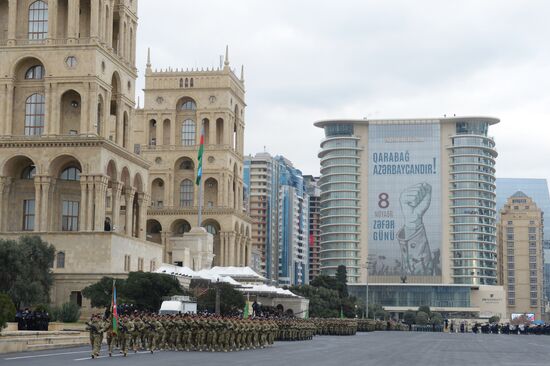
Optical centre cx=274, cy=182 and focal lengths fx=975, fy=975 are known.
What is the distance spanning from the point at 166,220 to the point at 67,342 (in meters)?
69.1

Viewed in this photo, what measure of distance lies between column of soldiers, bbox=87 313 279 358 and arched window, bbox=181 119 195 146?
70657 millimetres

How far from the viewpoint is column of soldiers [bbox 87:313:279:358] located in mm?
→ 39656

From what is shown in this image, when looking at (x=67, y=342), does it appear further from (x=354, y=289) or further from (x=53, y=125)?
(x=354, y=289)

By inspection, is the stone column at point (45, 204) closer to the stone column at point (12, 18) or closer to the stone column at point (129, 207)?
the stone column at point (129, 207)

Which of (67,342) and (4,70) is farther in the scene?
(4,70)

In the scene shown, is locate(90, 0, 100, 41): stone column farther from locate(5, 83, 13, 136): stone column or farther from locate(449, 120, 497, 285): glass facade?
locate(449, 120, 497, 285): glass facade

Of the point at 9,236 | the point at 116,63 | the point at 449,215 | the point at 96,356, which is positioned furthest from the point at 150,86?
the point at 449,215

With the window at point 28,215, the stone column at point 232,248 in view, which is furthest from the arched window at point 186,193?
the window at point 28,215

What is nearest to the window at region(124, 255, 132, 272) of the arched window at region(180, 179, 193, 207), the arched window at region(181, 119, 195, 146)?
the arched window at region(180, 179, 193, 207)

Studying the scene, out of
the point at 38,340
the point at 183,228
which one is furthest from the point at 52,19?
the point at 183,228

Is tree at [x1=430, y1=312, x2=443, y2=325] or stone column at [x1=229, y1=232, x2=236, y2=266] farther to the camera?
tree at [x1=430, y1=312, x2=443, y2=325]

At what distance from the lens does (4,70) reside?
240 feet

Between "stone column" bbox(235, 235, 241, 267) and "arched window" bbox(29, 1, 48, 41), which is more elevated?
"arched window" bbox(29, 1, 48, 41)

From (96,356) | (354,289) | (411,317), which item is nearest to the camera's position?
(96,356)
